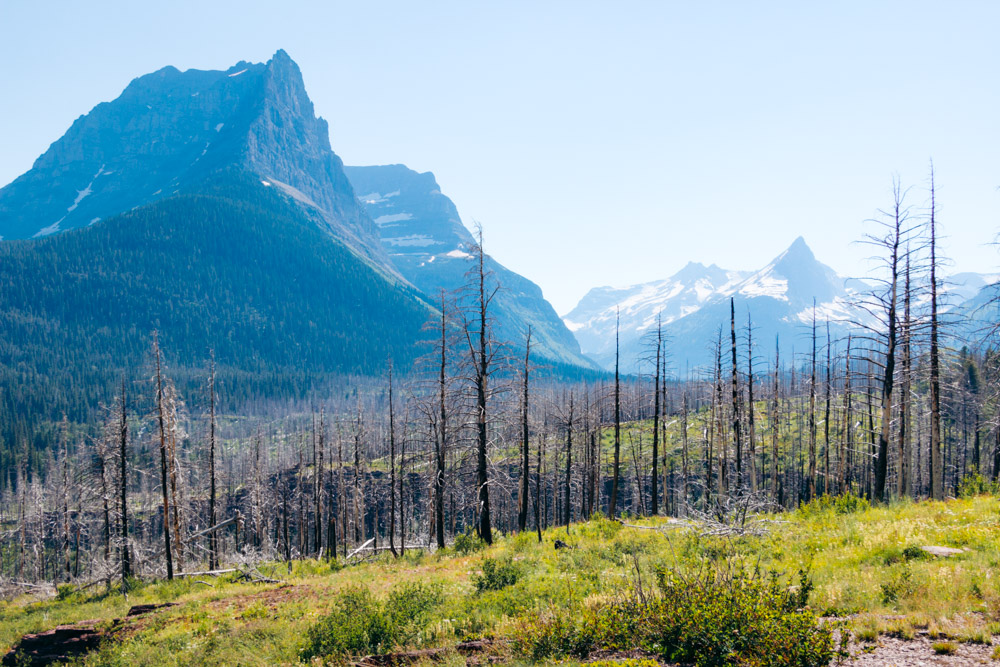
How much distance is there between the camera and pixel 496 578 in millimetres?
12109

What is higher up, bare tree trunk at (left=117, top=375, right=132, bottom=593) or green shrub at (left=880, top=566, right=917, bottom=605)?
green shrub at (left=880, top=566, right=917, bottom=605)

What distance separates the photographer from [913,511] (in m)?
13.8

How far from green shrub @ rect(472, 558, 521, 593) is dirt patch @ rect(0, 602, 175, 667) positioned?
1068 cm

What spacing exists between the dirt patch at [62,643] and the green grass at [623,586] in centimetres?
99

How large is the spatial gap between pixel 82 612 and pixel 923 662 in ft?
91.6

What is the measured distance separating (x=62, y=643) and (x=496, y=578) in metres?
13.2

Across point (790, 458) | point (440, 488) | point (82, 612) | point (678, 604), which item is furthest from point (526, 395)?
point (790, 458)

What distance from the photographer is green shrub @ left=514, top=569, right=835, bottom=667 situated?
20.3 feet

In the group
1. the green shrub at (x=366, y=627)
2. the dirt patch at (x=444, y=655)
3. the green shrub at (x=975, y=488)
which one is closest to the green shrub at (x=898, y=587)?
the dirt patch at (x=444, y=655)

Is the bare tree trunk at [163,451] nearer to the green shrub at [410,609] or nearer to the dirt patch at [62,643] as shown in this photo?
the dirt patch at [62,643]

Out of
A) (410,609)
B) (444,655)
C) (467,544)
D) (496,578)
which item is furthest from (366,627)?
(467,544)

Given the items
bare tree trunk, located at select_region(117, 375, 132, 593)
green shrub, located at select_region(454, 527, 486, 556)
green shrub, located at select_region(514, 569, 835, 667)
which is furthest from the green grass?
bare tree trunk, located at select_region(117, 375, 132, 593)

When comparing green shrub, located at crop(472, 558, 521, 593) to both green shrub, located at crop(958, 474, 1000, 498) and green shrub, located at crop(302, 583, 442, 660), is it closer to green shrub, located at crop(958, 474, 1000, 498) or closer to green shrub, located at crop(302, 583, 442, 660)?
green shrub, located at crop(302, 583, 442, 660)

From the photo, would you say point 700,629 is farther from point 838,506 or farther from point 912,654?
point 838,506
